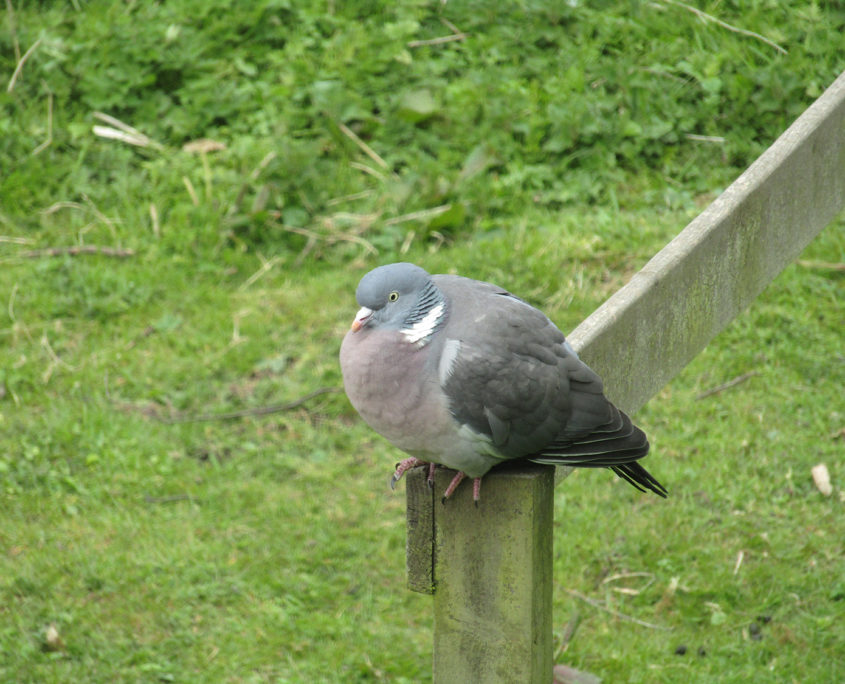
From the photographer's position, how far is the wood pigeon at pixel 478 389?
1.88 m

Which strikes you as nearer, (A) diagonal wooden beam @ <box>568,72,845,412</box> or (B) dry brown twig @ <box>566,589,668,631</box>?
(A) diagonal wooden beam @ <box>568,72,845,412</box>

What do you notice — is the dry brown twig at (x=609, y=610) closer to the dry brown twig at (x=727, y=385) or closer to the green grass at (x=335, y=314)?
the green grass at (x=335, y=314)

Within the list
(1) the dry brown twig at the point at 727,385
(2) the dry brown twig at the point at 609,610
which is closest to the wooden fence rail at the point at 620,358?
(2) the dry brown twig at the point at 609,610

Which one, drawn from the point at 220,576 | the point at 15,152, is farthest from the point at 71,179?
the point at 220,576

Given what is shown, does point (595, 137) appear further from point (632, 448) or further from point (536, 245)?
point (632, 448)

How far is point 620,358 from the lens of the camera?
2000mm

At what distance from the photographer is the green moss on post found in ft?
5.43

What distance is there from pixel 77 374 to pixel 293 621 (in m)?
1.55

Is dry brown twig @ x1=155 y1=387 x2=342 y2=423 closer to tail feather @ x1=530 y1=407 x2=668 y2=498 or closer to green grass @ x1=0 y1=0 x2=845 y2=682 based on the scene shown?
green grass @ x1=0 y1=0 x2=845 y2=682

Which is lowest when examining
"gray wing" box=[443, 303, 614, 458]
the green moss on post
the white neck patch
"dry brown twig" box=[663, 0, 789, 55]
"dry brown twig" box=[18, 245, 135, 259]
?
"dry brown twig" box=[18, 245, 135, 259]

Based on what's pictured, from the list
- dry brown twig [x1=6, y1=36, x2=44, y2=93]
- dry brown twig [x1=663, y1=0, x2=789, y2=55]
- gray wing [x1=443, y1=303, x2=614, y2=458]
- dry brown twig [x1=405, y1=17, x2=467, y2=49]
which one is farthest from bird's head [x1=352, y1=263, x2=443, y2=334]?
dry brown twig [x1=6, y1=36, x2=44, y2=93]

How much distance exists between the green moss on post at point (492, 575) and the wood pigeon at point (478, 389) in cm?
13

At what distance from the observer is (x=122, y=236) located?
4.72 meters

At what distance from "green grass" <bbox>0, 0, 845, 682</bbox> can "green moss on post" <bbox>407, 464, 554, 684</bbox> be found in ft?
4.24
